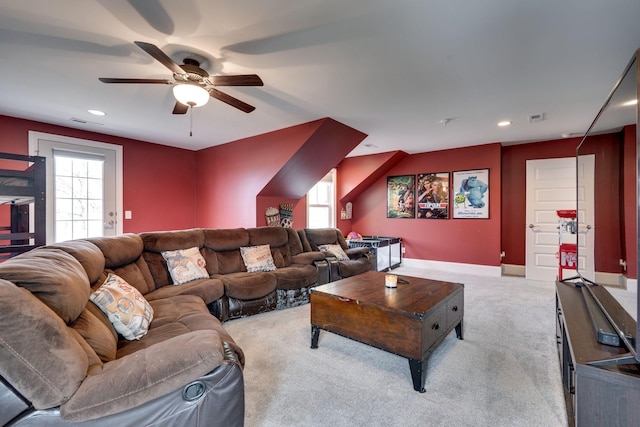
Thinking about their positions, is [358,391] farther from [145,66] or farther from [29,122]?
[29,122]

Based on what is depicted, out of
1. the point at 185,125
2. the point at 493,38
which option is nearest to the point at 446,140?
the point at 493,38

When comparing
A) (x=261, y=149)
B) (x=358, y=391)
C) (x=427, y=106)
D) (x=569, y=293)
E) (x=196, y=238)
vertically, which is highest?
(x=427, y=106)

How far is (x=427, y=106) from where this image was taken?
3.25 meters

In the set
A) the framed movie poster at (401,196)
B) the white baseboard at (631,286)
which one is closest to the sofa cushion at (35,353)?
the white baseboard at (631,286)

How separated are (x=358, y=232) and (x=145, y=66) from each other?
16.9 ft

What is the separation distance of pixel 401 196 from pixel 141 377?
220 inches

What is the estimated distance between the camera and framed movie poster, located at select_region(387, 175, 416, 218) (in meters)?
5.91

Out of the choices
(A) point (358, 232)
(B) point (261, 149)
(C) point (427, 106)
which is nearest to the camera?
(C) point (427, 106)

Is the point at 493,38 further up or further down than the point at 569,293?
further up

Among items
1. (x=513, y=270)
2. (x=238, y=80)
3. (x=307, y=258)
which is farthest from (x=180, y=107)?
(x=513, y=270)

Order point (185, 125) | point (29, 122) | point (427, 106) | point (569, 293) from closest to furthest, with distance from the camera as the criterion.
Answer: point (569, 293) → point (427, 106) → point (29, 122) → point (185, 125)

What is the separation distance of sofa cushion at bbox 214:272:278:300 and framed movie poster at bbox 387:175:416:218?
3.64 metres

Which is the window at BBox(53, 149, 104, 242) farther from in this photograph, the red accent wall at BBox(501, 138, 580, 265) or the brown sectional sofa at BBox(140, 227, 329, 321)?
the red accent wall at BBox(501, 138, 580, 265)

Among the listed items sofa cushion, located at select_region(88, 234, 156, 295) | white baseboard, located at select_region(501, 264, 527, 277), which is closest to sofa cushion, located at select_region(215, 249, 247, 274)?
sofa cushion, located at select_region(88, 234, 156, 295)
